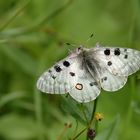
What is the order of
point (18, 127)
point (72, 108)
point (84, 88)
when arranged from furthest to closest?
point (18, 127) < point (72, 108) < point (84, 88)

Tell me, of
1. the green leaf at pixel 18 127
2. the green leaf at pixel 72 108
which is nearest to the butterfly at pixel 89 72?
the green leaf at pixel 72 108

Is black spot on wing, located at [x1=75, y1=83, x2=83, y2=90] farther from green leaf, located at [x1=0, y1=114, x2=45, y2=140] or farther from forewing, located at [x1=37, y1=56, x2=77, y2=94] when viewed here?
green leaf, located at [x1=0, y1=114, x2=45, y2=140]

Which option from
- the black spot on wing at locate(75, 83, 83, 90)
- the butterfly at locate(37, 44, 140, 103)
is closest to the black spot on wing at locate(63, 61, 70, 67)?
the butterfly at locate(37, 44, 140, 103)

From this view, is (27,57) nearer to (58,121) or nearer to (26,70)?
(26,70)

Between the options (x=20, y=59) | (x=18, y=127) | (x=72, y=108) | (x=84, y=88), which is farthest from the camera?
(x=20, y=59)

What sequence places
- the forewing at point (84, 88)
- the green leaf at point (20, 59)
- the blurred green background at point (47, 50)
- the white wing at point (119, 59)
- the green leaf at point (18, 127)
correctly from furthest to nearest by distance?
the green leaf at point (20, 59) → the green leaf at point (18, 127) → the blurred green background at point (47, 50) → the white wing at point (119, 59) → the forewing at point (84, 88)

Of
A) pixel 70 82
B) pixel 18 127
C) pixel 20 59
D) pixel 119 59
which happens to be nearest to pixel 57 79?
pixel 70 82

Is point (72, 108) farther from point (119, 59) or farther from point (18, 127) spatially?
point (18, 127)

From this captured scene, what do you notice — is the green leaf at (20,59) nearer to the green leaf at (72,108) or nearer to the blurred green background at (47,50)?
the blurred green background at (47,50)
